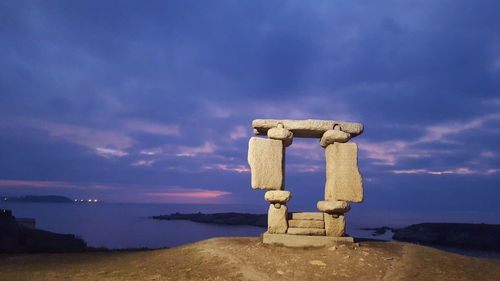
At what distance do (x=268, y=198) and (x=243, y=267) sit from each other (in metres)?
2.39

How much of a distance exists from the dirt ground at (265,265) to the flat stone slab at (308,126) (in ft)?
10.9

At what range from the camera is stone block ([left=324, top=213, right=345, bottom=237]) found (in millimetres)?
9250

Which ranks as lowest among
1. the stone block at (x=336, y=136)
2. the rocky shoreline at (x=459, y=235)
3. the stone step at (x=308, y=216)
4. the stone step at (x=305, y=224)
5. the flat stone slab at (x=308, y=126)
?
the rocky shoreline at (x=459, y=235)

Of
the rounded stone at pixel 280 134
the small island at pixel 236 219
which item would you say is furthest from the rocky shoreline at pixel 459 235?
the rounded stone at pixel 280 134

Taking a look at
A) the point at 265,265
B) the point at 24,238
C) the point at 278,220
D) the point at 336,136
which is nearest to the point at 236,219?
the point at 24,238

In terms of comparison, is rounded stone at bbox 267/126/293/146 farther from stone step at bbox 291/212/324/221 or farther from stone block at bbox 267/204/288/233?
stone step at bbox 291/212/324/221

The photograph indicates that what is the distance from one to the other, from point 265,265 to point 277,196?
87.0 inches

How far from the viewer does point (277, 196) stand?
9.22m

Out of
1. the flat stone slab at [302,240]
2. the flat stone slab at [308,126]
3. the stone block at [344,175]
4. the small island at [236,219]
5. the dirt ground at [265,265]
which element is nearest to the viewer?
the dirt ground at [265,265]

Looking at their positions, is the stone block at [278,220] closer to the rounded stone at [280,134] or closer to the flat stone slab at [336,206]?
the flat stone slab at [336,206]

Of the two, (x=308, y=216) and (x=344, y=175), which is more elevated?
(x=344, y=175)

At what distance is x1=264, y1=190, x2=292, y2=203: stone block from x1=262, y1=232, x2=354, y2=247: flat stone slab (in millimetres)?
958

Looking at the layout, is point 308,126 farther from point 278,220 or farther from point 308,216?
point 278,220

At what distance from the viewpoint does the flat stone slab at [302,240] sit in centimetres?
891
